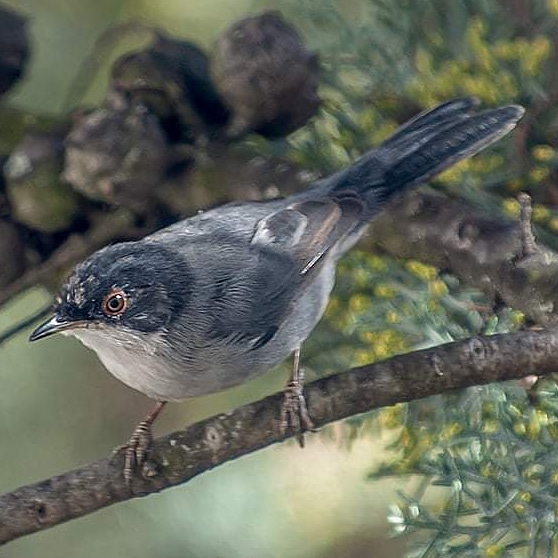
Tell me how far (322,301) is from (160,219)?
26cm

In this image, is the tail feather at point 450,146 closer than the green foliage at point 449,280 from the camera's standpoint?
No

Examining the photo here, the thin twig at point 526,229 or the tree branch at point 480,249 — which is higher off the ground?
the thin twig at point 526,229

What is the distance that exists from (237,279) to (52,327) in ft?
0.99

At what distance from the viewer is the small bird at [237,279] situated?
1455mm

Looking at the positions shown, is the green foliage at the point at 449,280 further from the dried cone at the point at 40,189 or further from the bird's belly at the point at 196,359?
the dried cone at the point at 40,189

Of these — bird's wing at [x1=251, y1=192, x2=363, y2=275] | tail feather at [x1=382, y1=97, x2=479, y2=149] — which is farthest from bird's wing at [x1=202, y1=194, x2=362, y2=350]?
tail feather at [x1=382, y1=97, x2=479, y2=149]

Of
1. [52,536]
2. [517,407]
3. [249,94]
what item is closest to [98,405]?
[52,536]

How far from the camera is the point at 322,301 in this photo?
1.51 meters

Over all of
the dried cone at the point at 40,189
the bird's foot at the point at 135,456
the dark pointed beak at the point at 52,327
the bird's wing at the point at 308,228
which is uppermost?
the dried cone at the point at 40,189

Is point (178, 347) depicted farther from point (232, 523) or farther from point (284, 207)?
point (232, 523)

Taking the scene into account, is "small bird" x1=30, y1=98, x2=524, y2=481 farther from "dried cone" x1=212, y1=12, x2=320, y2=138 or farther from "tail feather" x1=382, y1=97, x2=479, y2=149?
"dried cone" x1=212, y1=12, x2=320, y2=138

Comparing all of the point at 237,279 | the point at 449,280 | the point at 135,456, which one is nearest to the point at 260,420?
the point at 135,456

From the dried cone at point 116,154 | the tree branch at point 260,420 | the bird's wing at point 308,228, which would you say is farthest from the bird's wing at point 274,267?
the tree branch at point 260,420

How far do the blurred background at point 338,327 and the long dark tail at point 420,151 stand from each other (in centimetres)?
2
